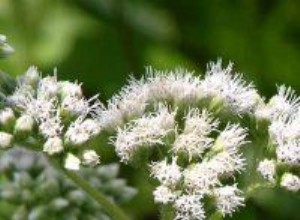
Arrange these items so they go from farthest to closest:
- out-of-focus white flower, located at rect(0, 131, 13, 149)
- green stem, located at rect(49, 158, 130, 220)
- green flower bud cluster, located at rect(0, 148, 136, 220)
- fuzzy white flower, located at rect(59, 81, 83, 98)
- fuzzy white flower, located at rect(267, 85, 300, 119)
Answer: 1. green flower bud cluster, located at rect(0, 148, 136, 220)
2. fuzzy white flower, located at rect(267, 85, 300, 119)
3. fuzzy white flower, located at rect(59, 81, 83, 98)
4. green stem, located at rect(49, 158, 130, 220)
5. out-of-focus white flower, located at rect(0, 131, 13, 149)

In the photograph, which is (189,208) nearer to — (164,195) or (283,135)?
(164,195)

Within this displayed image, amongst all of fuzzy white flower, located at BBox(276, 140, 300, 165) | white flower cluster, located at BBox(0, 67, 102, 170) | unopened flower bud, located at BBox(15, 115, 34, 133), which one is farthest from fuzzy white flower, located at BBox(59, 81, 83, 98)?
fuzzy white flower, located at BBox(276, 140, 300, 165)

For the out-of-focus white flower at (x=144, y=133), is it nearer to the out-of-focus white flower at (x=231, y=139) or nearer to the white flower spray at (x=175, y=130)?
the white flower spray at (x=175, y=130)

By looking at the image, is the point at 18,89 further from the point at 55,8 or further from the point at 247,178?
the point at 55,8

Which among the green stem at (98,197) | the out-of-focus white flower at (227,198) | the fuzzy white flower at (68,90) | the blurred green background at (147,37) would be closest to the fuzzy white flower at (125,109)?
the fuzzy white flower at (68,90)

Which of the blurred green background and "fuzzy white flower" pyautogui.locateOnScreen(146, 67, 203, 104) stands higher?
the blurred green background

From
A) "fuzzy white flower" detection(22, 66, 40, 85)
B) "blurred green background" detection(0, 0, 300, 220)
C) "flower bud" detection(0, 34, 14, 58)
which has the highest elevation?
"blurred green background" detection(0, 0, 300, 220)

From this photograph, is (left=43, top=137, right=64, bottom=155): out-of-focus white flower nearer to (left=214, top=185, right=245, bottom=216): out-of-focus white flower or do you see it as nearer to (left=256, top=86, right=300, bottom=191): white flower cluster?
(left=214, top=185, right=245, bottom=216): out-of-focus white flower
